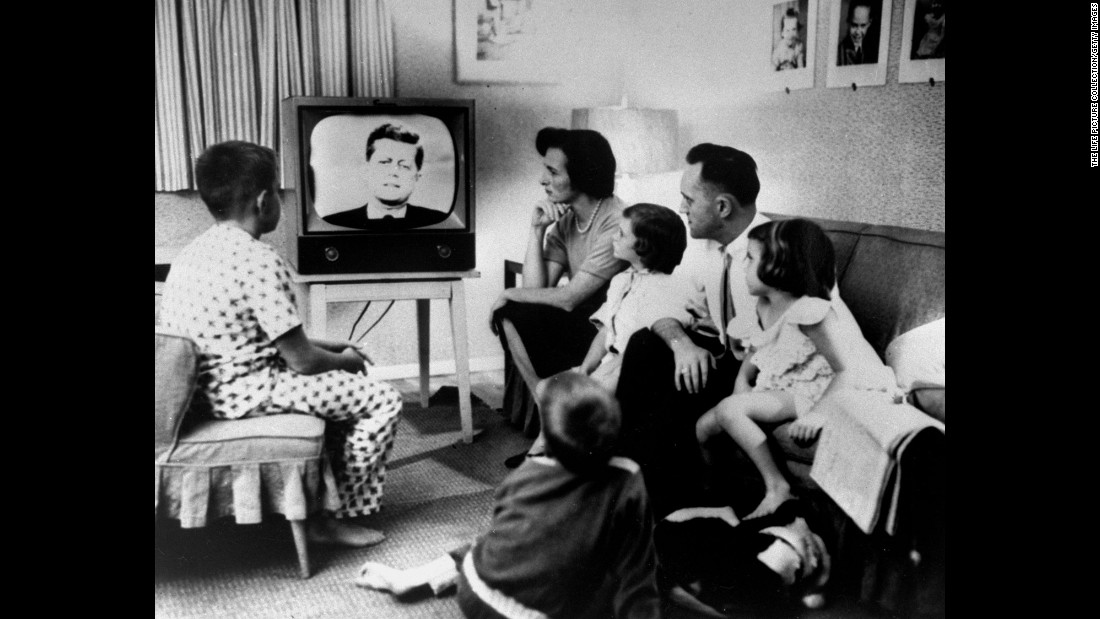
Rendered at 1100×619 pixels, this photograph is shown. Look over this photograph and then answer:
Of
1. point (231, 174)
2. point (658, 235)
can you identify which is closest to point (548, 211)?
point (658, 235)

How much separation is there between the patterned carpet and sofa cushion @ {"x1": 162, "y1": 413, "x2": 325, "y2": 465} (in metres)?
0.13

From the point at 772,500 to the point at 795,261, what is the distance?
17.2 inches

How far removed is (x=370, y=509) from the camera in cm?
166

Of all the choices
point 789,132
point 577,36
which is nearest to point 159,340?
point 577,36

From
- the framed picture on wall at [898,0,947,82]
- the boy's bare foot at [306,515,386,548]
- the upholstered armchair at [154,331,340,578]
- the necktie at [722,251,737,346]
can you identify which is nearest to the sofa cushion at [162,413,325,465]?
the upholstered armchair at [154,331,340,578]

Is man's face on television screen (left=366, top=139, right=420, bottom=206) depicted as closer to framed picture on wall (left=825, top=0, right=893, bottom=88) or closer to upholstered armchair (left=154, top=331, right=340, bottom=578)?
upholstered armchair (left=154, top=331, right=340, bottom=578)

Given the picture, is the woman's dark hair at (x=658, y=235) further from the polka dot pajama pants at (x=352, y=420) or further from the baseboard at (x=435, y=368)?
the polka dot pajama pants at (x=352, y=420)

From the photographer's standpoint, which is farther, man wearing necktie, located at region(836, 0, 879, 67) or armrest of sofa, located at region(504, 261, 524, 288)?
armrest of sofa, located at region(504, 261, 524, 288)

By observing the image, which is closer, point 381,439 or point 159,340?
point 159,340

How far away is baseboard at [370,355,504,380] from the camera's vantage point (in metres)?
1.64

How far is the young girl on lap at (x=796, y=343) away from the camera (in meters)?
1.58
